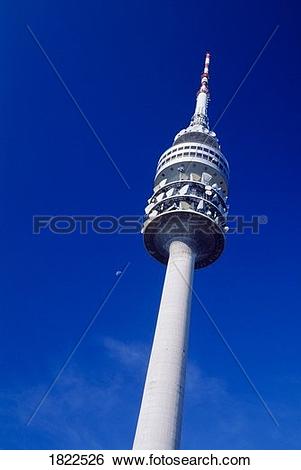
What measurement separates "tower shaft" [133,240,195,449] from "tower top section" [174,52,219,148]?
20809 millimetres

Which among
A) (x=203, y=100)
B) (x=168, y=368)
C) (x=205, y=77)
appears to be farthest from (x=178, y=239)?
(x=205, y=77)

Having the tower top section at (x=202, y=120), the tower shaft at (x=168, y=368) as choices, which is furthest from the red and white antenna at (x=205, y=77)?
the tower shaft at (x=168, y=368)

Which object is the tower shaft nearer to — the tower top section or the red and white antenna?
the tower top section

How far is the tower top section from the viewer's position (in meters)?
71.8

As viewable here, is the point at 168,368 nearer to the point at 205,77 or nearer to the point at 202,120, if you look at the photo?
the point at 202,120

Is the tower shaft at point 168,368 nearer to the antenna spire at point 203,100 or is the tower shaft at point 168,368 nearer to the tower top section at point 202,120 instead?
the tower top section at point 202,120

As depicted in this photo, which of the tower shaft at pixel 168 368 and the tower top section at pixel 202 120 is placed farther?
the tower top section at pixel 202 120

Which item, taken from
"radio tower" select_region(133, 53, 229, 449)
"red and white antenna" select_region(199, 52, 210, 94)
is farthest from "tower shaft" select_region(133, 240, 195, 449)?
"red and white antenna" select_region(199, 52, 210, 94)

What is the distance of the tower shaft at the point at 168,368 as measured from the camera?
145 ft

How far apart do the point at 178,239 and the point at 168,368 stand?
59.5 feet

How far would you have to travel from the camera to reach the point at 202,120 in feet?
253
